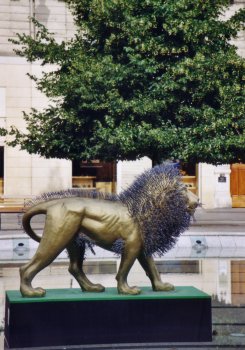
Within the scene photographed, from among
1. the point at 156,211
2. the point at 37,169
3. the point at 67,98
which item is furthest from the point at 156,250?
the point at 37,169

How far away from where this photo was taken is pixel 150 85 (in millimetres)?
24609

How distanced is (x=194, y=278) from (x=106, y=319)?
5.69 m

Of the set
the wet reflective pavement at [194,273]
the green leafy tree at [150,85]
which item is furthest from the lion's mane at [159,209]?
the green leafy tree at [150,85]

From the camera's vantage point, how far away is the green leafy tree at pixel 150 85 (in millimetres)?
24125

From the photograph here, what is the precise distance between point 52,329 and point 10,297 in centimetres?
59

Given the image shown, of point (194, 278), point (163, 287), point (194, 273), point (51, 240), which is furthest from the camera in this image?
point (194, 273)

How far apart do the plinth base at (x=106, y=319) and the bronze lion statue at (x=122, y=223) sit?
242 millimetres

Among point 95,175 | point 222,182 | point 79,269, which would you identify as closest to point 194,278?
point 79,269

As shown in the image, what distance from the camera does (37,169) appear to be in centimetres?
3469

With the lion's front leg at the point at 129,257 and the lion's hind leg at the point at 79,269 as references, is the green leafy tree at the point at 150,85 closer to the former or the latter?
the lion's hind leg at the point at 79,269

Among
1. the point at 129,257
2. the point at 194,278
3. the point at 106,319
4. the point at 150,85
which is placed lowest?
A: the point at 194,278

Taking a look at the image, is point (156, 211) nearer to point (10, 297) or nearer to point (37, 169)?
point (10, 297)

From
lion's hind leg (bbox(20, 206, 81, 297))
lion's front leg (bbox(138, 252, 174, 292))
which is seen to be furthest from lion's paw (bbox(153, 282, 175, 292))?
lion's hind leg (bbox(20, 206, 81, 297))

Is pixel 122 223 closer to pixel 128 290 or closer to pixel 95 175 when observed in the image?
pixel 128 290
